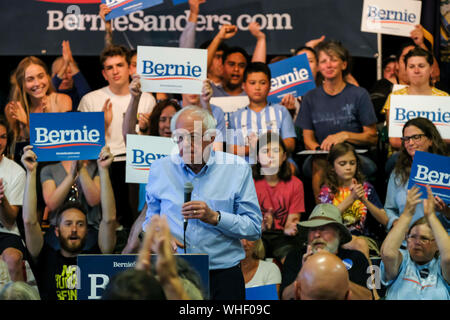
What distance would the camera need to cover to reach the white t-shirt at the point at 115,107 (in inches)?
258

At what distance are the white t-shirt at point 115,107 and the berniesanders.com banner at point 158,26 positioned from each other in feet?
3.38

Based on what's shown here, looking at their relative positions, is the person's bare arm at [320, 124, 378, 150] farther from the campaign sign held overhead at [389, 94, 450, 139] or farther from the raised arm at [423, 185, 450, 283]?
the raised arm at [423, 185, 450, 283]

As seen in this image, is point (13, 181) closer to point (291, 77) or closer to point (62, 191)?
point (62, 191)

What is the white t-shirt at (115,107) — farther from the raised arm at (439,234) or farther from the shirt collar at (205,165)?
the raised arm at (439,234)

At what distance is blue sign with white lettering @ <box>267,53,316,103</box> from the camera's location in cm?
687

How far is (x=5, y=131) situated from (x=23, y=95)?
0.78 metres

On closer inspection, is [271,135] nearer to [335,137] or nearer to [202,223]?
[335,137]

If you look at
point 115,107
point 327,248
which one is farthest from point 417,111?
point 115,107

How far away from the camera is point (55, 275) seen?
5520 mm

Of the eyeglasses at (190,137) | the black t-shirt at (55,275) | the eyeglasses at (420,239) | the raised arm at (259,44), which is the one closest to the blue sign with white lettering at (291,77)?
the raised arm at (259,44)

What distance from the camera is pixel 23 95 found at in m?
6.75

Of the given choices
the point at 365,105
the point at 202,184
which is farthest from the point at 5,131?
the point at 365,105

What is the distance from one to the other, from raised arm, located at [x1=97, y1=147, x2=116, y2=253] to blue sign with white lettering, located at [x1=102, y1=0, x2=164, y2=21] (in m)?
1.67

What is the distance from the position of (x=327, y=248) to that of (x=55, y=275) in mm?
2040
